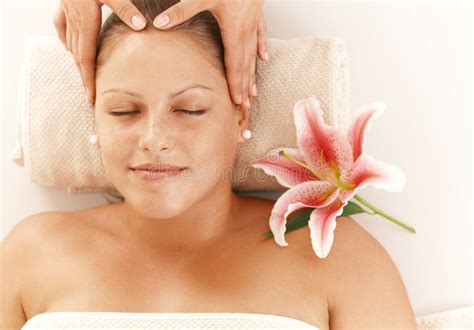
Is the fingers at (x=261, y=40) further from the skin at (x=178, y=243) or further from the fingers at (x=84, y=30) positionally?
the fingers at (x=84, y=30)

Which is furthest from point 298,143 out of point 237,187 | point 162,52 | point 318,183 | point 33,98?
point 33,98

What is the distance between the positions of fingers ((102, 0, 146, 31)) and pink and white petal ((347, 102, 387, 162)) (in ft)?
1.61

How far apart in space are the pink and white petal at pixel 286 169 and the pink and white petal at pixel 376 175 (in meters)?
0.11

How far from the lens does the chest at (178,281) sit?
136cm

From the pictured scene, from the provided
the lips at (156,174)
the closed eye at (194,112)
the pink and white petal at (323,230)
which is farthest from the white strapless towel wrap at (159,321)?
the closed eye at (194,112)

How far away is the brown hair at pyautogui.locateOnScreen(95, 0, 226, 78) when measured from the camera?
50.5 inches

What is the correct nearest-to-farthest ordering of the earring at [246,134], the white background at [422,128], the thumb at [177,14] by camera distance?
the thumb at [177,14]
the earring at [246,134]
the white background at [422,128]

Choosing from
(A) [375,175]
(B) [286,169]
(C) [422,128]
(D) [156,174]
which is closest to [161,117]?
(D) [156,174]

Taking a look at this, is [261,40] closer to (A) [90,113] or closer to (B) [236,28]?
(B) [236,28]

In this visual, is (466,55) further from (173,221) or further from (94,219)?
(94,219)

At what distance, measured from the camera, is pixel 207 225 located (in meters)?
1.49

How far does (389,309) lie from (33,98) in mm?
980

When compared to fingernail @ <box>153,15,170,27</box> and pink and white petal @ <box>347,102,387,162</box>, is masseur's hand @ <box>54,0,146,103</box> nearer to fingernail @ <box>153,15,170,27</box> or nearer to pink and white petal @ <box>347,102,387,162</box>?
fingernail @ <box>153,15,170,27</box>

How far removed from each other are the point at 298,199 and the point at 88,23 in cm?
59
